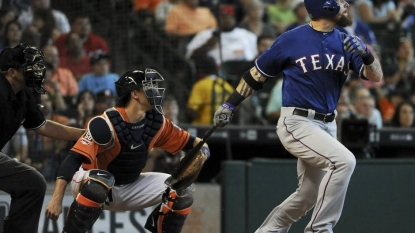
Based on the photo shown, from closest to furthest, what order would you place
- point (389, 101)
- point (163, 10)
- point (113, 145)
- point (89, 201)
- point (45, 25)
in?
point (89, 201) < point (113, 145) < point (45, 25) < point (163, 10) < point (389, 101)

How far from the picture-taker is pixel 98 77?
1105 centimetres

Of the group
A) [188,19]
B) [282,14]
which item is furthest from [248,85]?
[282,14]

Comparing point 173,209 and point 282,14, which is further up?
point 282,14

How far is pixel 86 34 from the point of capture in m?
11.6

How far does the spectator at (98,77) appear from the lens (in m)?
11.0

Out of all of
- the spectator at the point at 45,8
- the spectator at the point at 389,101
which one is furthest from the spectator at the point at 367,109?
the spectator at the point at 45,8

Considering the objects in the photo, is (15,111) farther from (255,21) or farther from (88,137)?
(255,21)

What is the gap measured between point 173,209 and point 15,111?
141cm

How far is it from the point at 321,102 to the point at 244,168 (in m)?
1.46

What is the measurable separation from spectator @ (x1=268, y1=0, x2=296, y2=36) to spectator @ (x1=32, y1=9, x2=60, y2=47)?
12.0 ft

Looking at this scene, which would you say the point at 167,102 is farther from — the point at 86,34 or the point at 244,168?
the point at 244,168

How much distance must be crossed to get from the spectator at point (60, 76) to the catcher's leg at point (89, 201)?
13.4 ft

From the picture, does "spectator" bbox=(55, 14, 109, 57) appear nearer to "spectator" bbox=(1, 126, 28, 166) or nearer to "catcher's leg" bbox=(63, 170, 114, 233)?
"spectator" bbox=(1, 126, 28, 166)

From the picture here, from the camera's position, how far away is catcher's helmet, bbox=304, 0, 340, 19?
683cm
